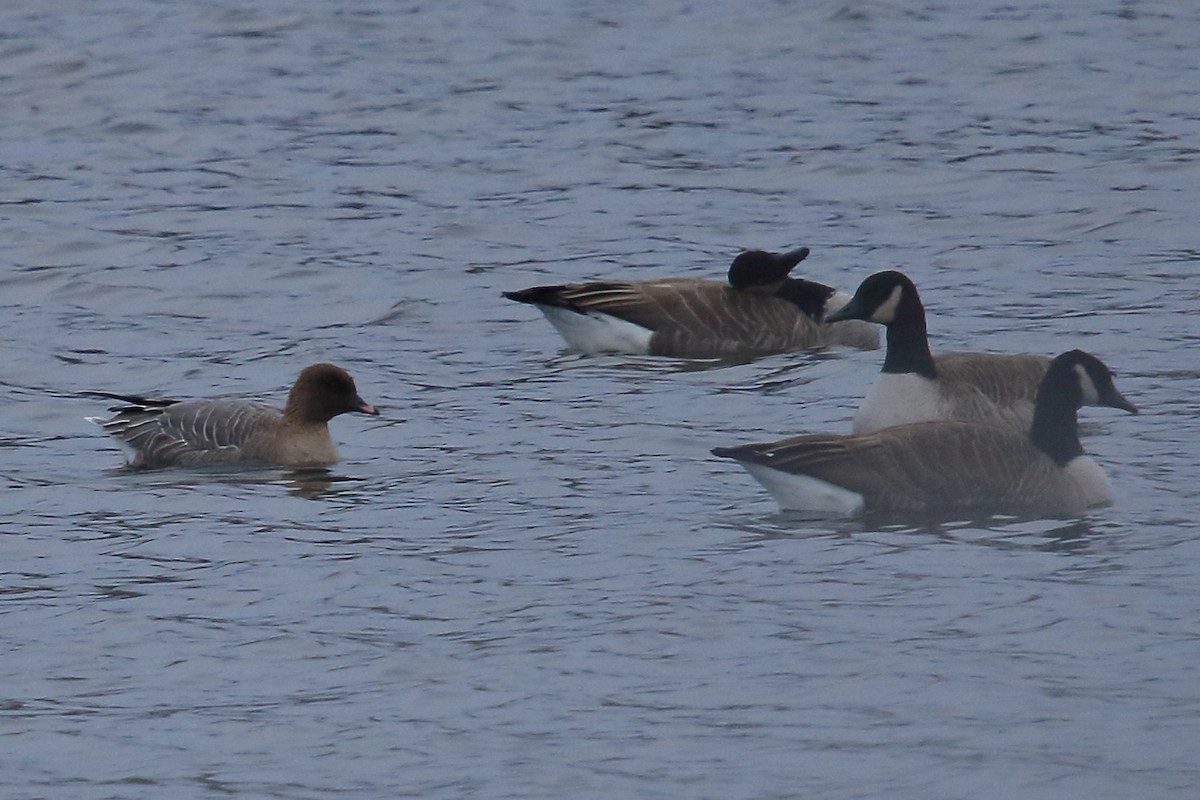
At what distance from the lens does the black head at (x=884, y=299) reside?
46.1ft

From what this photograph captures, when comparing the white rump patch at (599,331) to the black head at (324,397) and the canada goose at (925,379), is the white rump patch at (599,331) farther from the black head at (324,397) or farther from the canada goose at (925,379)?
the black head at (324,397)

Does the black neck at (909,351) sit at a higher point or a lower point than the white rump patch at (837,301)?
higher

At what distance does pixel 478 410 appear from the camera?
1462cm

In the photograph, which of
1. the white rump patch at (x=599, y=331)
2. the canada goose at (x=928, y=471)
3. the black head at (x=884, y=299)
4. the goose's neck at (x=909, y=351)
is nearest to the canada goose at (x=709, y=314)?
the white rump patch at (x=599, y=331)

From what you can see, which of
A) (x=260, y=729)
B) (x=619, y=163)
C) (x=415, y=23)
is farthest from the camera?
(x=415, y=23)

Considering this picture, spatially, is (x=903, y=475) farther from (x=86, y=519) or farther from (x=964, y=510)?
(x=86, y=519)

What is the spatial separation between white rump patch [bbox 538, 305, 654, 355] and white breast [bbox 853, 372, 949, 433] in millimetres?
3189

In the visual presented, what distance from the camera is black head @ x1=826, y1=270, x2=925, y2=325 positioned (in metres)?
14.1

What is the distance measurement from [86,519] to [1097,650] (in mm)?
5472

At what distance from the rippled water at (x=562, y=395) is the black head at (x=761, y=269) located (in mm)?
593

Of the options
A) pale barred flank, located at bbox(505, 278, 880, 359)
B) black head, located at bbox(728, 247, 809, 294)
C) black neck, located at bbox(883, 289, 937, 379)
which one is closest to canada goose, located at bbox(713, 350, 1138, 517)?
black neck, located at bbox(883, 289, 937, 379)

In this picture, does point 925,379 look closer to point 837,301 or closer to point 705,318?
point 837,301

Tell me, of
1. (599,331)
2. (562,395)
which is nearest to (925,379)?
(562,395)

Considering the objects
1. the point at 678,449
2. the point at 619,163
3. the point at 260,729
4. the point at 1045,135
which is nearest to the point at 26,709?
the point at 260,729
